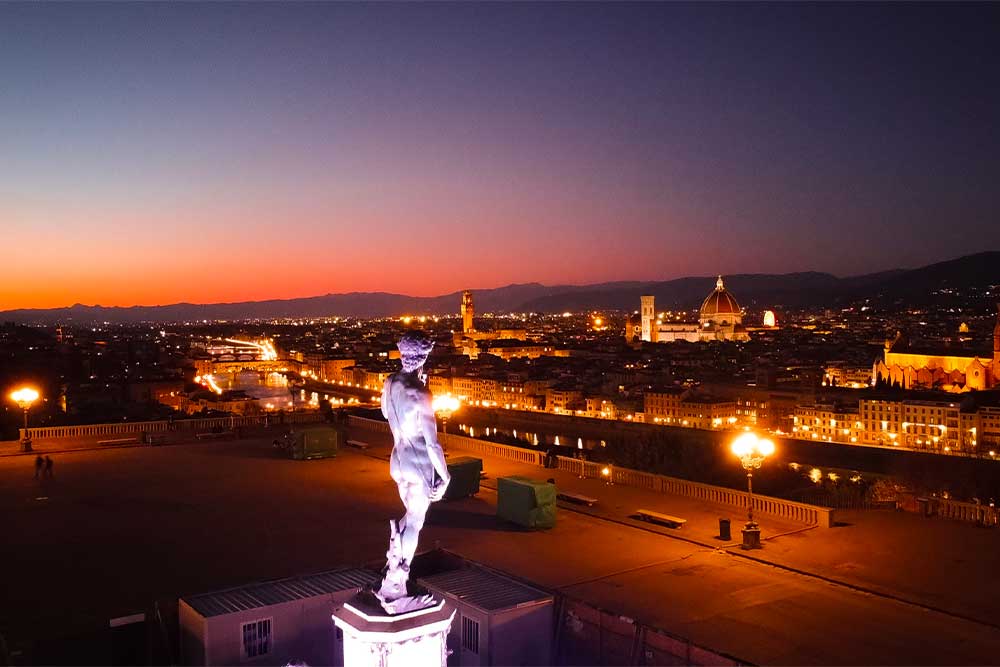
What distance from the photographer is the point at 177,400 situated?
60625mm

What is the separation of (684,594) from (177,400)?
55.4 meters

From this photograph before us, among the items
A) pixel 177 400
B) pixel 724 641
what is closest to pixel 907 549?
pixel 724 641

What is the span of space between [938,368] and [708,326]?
79439 millimetres

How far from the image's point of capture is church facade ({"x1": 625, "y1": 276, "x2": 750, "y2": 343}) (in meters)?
163

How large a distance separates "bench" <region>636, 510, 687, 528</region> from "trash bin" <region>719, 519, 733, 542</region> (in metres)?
0.78

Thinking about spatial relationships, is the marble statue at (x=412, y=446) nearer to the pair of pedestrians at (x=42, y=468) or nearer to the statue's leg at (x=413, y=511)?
the statue's leg at (x=413, y=511)

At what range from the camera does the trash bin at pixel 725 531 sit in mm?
12828

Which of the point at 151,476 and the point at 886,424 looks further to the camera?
the point at 886,424

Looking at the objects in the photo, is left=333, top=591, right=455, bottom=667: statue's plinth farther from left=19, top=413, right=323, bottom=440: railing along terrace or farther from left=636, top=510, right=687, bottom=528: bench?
left=19, top=413, right=323, bottom=440: railing along terrace

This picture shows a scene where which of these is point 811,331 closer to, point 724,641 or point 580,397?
point 580,397

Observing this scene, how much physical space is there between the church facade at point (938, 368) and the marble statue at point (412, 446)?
77.2 meters

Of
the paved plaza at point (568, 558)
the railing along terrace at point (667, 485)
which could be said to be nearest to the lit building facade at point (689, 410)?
the railing along terrace at point (667, 485)

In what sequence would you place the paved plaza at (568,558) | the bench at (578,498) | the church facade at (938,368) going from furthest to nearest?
the church facade at (938,368), the bench at (578,498), the paved plaza at (568,558)

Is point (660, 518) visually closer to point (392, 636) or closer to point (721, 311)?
point (392, 636)
